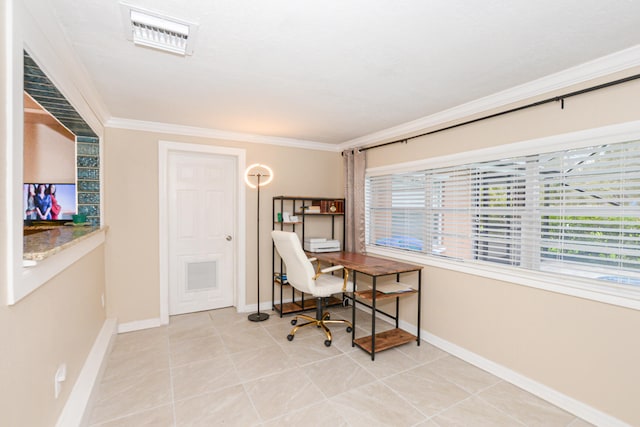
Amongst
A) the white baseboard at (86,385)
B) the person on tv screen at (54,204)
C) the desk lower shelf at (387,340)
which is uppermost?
the person on tv screen at (54,204)

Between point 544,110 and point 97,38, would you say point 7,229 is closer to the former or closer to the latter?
point 97,38

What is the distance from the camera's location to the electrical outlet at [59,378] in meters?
1.60

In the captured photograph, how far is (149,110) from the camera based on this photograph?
2.99m

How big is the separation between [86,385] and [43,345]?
0.79 meters

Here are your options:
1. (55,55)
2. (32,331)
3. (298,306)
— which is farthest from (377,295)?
(55,55)

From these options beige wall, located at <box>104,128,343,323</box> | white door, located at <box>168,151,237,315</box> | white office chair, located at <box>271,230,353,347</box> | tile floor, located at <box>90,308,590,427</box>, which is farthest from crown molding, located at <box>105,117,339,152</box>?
tile floor, located at <box>90,308,590,427</box>

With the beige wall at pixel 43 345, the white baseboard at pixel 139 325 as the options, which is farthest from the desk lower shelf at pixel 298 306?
the beige wall at pixel 43 345

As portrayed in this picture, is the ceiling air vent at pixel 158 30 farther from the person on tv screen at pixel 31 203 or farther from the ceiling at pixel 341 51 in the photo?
the person on tv screen at pixel 31 203

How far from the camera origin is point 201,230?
390 cm

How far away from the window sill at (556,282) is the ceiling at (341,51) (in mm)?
1451

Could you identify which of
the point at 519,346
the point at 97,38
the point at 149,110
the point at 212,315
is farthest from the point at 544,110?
the point at 212,315

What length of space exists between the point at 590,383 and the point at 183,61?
3.42 metres

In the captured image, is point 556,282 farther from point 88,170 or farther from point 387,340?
point 88,170

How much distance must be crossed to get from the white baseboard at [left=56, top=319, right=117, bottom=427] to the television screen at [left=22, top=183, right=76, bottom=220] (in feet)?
4.25
